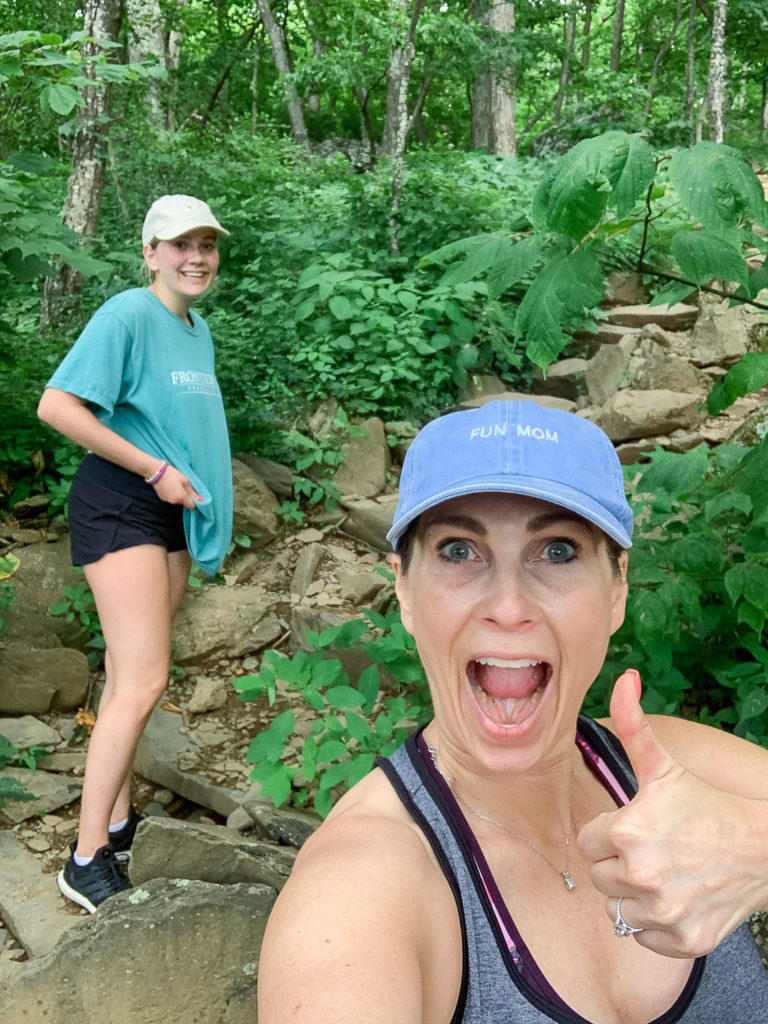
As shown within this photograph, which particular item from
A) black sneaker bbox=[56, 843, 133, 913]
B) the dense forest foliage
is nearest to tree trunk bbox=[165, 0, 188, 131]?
the dense forest foliage

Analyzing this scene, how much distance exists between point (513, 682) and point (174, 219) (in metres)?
2.32

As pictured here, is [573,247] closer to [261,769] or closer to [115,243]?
[261,769]

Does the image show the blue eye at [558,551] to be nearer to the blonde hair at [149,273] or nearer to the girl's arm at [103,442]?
the girl's arm at [103,442]

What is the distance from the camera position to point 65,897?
2.95 meters

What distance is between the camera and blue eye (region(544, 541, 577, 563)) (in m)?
1.40

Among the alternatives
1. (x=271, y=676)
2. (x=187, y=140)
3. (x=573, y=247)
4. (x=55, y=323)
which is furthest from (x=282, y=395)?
(x=187, y=140)

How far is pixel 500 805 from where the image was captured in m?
1.52

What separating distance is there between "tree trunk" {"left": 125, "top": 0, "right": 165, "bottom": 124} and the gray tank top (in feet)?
31.4

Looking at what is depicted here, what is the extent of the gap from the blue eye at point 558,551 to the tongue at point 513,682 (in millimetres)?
173

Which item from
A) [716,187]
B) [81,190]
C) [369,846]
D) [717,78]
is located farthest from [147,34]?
[369,846]

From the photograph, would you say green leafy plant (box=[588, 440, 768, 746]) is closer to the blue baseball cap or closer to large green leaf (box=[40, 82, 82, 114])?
the blue baseball cap

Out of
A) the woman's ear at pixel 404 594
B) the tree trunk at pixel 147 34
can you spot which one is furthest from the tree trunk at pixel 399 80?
the woman's ear at pixel 404 594

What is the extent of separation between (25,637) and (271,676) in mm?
2476

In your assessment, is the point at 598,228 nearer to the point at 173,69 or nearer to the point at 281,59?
the point at 173,69
